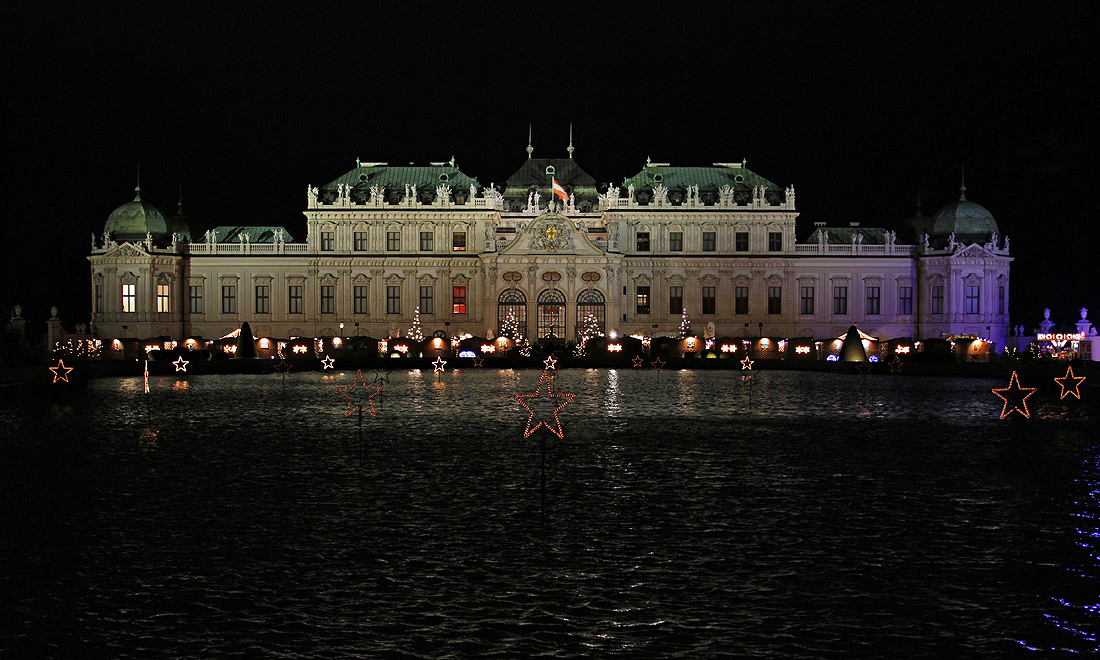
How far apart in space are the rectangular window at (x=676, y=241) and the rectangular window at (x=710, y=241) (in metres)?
2.09

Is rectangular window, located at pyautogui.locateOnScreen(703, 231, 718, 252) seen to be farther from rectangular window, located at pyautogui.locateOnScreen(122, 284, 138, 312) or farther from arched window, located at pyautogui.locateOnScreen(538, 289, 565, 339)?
rectangular window, located at pyautogui.locateOnScreen(122, 284, 138, 312)

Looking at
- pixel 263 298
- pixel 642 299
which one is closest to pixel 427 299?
pixel 263 298

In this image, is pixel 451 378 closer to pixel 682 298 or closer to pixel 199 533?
pixel 199 533

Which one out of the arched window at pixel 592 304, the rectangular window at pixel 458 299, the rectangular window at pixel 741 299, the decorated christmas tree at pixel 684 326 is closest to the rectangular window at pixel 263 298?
the rectangular window at pixel 458 299

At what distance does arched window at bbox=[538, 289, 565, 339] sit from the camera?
85.5 metres

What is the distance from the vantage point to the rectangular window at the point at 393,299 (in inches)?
3465

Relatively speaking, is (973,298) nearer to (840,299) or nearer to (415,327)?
(840,299)

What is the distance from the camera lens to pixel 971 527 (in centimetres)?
1399

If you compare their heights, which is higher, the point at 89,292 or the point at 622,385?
the point at 89,292

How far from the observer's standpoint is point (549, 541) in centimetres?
1307

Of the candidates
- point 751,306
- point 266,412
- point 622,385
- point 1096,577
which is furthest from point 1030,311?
point 1096,577

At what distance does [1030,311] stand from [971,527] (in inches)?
4327

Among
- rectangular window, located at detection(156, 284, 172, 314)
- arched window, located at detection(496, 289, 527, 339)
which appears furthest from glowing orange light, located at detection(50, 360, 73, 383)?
arched window, located at detection(496, 289, 527, 339)

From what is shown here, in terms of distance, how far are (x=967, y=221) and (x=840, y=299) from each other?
13313mm
